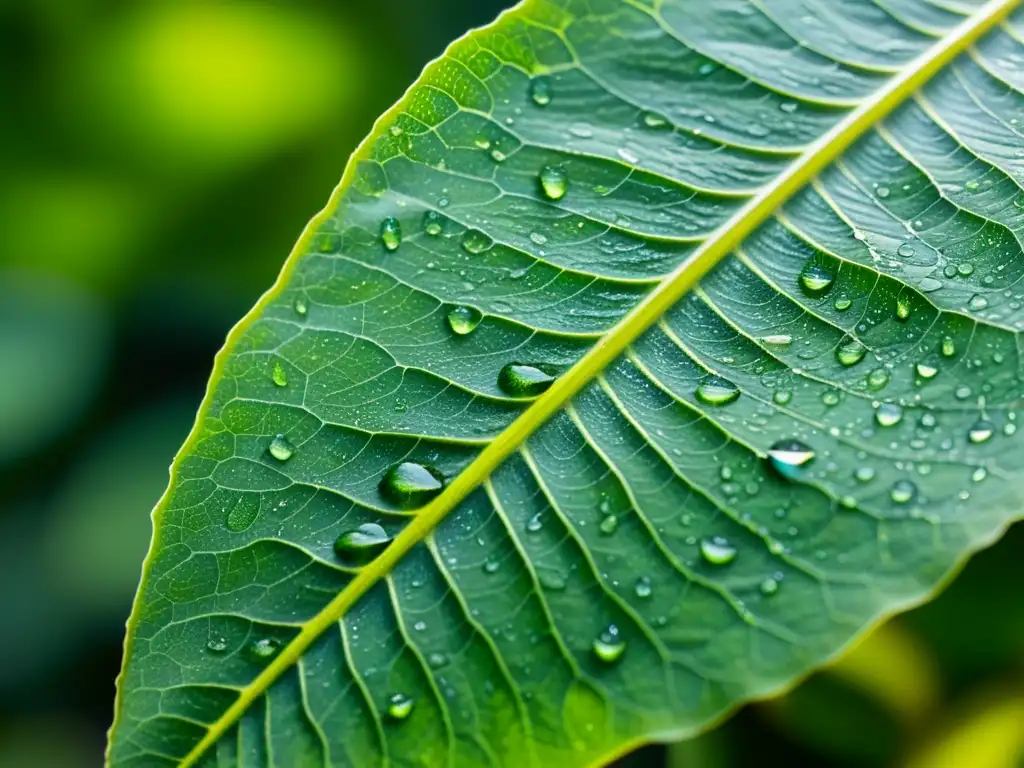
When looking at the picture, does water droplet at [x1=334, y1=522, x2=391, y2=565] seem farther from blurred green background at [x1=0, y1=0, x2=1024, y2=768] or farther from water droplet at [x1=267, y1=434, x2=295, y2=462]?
blurred green background at [x1=0, y1=0, x2=1024, y2=768]

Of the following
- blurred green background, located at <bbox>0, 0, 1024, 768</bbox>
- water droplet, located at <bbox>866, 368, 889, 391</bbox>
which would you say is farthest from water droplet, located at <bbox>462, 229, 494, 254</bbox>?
blurred green background, located at <bbox>0, 0, 1024, 768</bbox>

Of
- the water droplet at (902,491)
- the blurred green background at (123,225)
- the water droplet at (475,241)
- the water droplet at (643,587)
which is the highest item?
the water droplet at (902,491)

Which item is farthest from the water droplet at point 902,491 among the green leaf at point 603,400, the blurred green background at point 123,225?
Result: the blurred green background at point 123,225

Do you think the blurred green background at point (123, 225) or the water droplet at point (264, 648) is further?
the blurred green background at point (123, 225)

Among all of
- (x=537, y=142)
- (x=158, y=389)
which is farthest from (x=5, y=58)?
(x=537, y=142)

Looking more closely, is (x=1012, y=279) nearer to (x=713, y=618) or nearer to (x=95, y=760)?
(x=713, y=618)

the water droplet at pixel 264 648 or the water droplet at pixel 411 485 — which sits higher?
the water droplet at pixel 411 485

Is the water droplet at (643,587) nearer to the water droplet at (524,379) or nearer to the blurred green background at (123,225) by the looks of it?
the water droplet at (524,379)

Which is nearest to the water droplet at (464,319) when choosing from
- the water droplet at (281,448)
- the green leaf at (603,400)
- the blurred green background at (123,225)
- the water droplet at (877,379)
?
the green leaf at (603,400)
